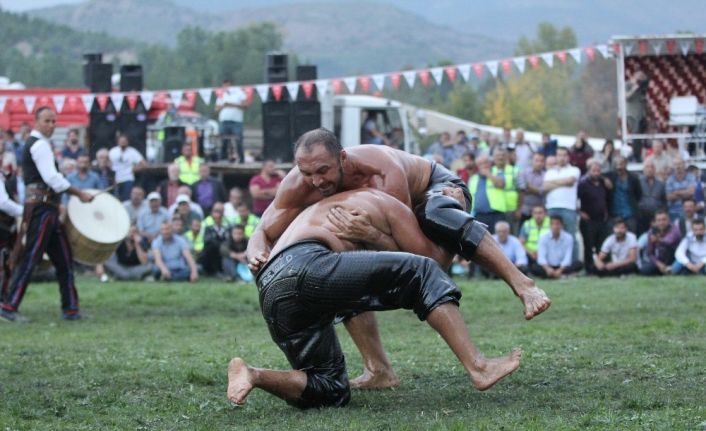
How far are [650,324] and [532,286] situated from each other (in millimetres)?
3703

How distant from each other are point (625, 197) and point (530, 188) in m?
1.19

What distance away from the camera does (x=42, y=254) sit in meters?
11.6

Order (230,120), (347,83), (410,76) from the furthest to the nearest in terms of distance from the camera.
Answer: (230,120) → (410,76) → (347,83)

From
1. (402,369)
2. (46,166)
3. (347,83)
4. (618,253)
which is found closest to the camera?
(402,369)

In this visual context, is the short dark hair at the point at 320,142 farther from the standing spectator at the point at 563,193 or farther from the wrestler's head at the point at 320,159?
the standing spectator at the point at 563,193

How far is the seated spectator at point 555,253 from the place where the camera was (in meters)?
15.4

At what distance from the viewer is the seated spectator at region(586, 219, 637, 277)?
51.0ft

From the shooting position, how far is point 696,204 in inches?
623

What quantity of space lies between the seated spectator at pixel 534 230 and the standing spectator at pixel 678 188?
1727 mm

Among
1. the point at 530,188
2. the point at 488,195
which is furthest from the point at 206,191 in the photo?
the point at 530,188

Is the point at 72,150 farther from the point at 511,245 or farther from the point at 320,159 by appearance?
the point at 320,159

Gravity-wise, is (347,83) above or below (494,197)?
above

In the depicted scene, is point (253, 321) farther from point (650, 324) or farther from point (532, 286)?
point (532, 286)

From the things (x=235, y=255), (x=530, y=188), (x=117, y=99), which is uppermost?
(x=117, y=99)
